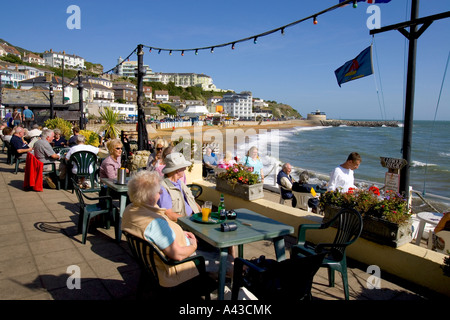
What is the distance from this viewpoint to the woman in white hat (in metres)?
3.38

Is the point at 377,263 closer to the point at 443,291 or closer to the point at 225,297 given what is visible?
the point at 443,291

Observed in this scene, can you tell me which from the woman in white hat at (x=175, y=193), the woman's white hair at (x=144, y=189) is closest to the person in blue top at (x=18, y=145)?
the woman in white hat at (x=175, y=193)

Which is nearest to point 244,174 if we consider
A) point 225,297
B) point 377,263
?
point 377,263

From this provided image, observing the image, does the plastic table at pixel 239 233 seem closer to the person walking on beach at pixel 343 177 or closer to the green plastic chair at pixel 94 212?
the green plastic chair at pixel 94 212

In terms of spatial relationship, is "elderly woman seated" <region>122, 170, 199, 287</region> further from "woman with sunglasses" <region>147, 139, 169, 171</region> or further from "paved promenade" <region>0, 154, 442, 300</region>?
"woman with sunglasses" <region>147, 139, 169, 171</region>

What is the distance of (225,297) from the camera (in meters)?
2.64

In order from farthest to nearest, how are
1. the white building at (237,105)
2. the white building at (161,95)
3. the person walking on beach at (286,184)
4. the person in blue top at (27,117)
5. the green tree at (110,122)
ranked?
the white building at (237,105) → the white building at (161,95) → the person in blue top at (27,117) → the green tree at (110,122) → the person walking on beach at (286,184)

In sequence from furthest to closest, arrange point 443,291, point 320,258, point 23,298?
point 443,291 < point 23,298 < point 320,258

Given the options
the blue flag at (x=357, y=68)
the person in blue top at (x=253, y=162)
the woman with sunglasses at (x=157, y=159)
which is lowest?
the person in blue top at (x=253, y=162)

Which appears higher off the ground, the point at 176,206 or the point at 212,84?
the point at 212,84

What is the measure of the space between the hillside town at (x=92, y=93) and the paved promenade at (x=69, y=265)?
6.31m

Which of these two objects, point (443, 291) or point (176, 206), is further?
point (176, 206)

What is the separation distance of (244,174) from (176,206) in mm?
1995

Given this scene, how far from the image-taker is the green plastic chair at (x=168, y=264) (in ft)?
7.63
